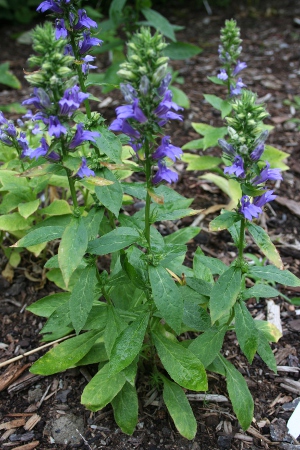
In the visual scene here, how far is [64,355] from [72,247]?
1.01 metres

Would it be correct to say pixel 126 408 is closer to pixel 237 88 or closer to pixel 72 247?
pixel 72 247

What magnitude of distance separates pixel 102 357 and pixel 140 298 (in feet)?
1.63

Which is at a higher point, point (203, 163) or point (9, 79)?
point (9, 79)

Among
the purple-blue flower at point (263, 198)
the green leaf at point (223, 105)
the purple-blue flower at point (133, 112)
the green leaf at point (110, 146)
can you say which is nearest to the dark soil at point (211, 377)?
the green leaf at point (223, 105)

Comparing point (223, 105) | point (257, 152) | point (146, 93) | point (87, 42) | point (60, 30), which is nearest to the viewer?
point (146, 93)

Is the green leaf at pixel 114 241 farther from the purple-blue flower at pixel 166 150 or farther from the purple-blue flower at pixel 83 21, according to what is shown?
the purple-blue flower at pixel 83 21

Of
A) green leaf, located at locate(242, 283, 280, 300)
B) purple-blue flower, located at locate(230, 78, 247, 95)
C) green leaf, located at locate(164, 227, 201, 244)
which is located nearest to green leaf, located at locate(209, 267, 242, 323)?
green leaf, located at locate(242, 283, 280, 300)

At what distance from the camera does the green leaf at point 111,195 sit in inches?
109

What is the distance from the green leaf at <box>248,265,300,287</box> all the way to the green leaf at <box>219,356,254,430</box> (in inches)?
30.2

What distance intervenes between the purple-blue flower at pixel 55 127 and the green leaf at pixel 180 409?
1.86 metres

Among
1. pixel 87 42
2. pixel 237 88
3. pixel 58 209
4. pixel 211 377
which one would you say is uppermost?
pixel 87 42

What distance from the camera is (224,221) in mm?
2746

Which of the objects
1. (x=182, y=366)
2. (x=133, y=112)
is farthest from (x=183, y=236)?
(x=133, y=112)

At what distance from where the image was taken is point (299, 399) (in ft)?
11.3
